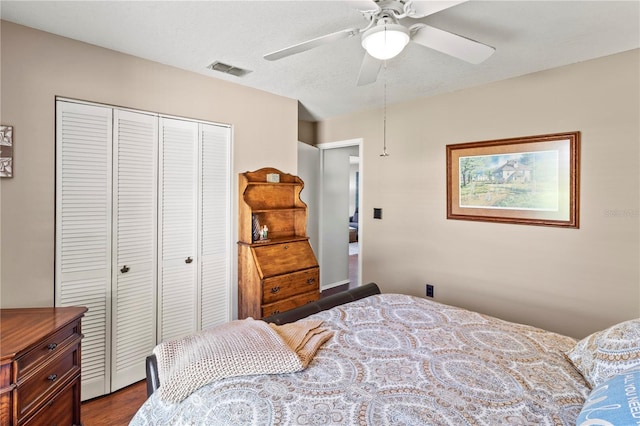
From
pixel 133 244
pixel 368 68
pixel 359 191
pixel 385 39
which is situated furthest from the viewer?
pixel 359 191

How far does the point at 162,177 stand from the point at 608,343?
9.41 feet

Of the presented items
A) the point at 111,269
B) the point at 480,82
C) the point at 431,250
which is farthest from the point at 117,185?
the point at 480,82

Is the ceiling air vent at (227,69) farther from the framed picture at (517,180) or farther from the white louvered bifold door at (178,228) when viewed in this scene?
the framed picture at (517,180)

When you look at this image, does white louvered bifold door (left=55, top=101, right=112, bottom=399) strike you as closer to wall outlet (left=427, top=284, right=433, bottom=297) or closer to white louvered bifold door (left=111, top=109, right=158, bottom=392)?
white louvered bifold door (left=111, top=109, right=158, bottom=392)

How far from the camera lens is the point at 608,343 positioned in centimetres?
128

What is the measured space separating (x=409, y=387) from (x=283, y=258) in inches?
79.3

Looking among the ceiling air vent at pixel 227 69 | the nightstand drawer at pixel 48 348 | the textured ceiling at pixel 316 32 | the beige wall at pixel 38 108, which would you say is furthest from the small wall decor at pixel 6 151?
the ceiling air vent at pixel 227 69

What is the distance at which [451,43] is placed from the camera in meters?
1.69

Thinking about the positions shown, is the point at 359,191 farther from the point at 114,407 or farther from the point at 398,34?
the point at 114,407

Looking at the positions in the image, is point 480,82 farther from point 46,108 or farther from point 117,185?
point 46,108

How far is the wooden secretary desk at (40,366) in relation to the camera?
144 cm

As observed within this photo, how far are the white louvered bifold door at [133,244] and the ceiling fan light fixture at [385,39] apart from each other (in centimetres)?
185

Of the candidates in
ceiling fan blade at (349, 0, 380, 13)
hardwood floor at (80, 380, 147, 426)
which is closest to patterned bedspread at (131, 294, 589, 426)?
hardwood floor at (80, 380, 147, 426)

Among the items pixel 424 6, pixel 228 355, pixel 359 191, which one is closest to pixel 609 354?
pixel 228 355
